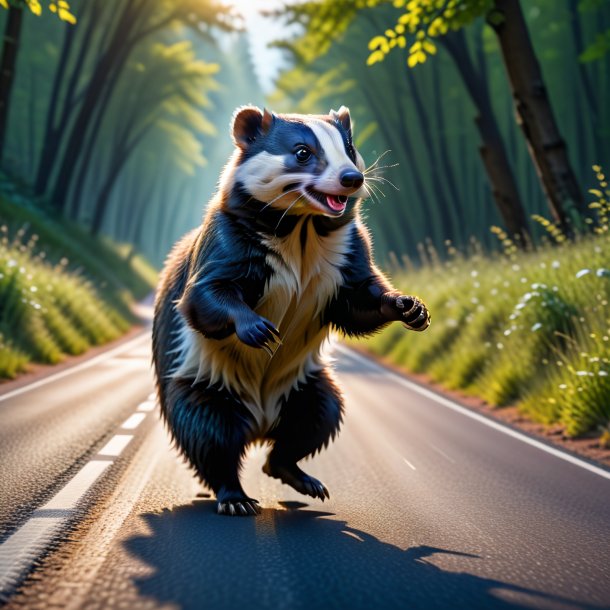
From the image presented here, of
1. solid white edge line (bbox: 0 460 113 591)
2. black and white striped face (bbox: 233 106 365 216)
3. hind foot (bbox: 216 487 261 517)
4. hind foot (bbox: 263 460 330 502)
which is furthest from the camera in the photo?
hind foot (bbox: 263 460 330 502)

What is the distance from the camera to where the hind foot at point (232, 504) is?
4.87 metres

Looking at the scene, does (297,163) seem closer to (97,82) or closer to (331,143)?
(331,143)

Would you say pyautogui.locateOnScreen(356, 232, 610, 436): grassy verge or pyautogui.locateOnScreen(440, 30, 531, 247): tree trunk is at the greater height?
pyautogui.locateOnScreen(440, 30, 531, 247): tree trunk

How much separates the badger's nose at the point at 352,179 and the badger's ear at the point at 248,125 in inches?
27.0

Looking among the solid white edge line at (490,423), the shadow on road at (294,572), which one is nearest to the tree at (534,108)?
the solid white edge line at (490,423)

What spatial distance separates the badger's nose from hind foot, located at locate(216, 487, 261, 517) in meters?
1.81

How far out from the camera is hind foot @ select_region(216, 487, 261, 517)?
4.87 m

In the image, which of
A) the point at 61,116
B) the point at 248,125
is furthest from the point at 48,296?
the point at 248,125

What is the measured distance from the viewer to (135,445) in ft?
24.3

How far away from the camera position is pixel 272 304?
4.69m

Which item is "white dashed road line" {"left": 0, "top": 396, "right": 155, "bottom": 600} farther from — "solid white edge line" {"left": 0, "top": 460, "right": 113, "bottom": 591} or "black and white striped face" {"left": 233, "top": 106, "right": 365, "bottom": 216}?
"black and white striped face" {"left": 233, "top": 106, "right": 365, "bottom": 216}

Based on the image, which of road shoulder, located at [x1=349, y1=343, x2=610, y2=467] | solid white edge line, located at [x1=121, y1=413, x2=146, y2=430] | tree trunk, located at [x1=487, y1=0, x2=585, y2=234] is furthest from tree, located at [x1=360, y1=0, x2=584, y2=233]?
solid white edge line, located at [x1=121, y1=413, x2=146, y2=430]

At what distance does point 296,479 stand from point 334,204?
1.71 metres

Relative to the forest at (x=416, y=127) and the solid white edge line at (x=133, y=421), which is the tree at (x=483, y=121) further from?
the solid white edge line at (x=133, y=421)
